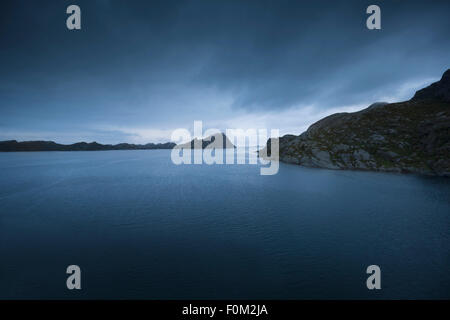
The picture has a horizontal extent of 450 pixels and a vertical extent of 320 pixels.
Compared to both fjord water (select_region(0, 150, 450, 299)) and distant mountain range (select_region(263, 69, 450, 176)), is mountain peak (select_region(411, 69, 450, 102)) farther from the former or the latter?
fjord water (select_region(0, 150, 450, 299))

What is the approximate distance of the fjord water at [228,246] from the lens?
1570 centimetres

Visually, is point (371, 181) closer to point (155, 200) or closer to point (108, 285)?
point (155, 200)

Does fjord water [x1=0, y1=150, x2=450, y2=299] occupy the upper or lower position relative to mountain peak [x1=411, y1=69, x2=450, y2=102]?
lower

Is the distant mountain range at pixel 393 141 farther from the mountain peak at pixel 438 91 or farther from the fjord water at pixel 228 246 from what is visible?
the fjord water at pixel 228 246

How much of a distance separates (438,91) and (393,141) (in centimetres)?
6387

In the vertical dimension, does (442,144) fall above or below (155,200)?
above

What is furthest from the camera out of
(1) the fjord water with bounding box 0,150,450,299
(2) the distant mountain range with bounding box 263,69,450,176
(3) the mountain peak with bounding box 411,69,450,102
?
(3) the mountain peak with bounding box 411,69,450,102

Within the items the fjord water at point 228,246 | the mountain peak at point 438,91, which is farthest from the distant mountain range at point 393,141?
the fjord water at point 228,246

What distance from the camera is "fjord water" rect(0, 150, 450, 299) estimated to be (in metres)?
15.7

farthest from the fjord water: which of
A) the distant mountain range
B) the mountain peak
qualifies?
the mountain peak

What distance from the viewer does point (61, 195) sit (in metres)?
45.0

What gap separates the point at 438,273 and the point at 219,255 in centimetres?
2073

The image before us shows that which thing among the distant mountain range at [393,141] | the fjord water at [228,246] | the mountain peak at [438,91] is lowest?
the fjord water at [228,246]
